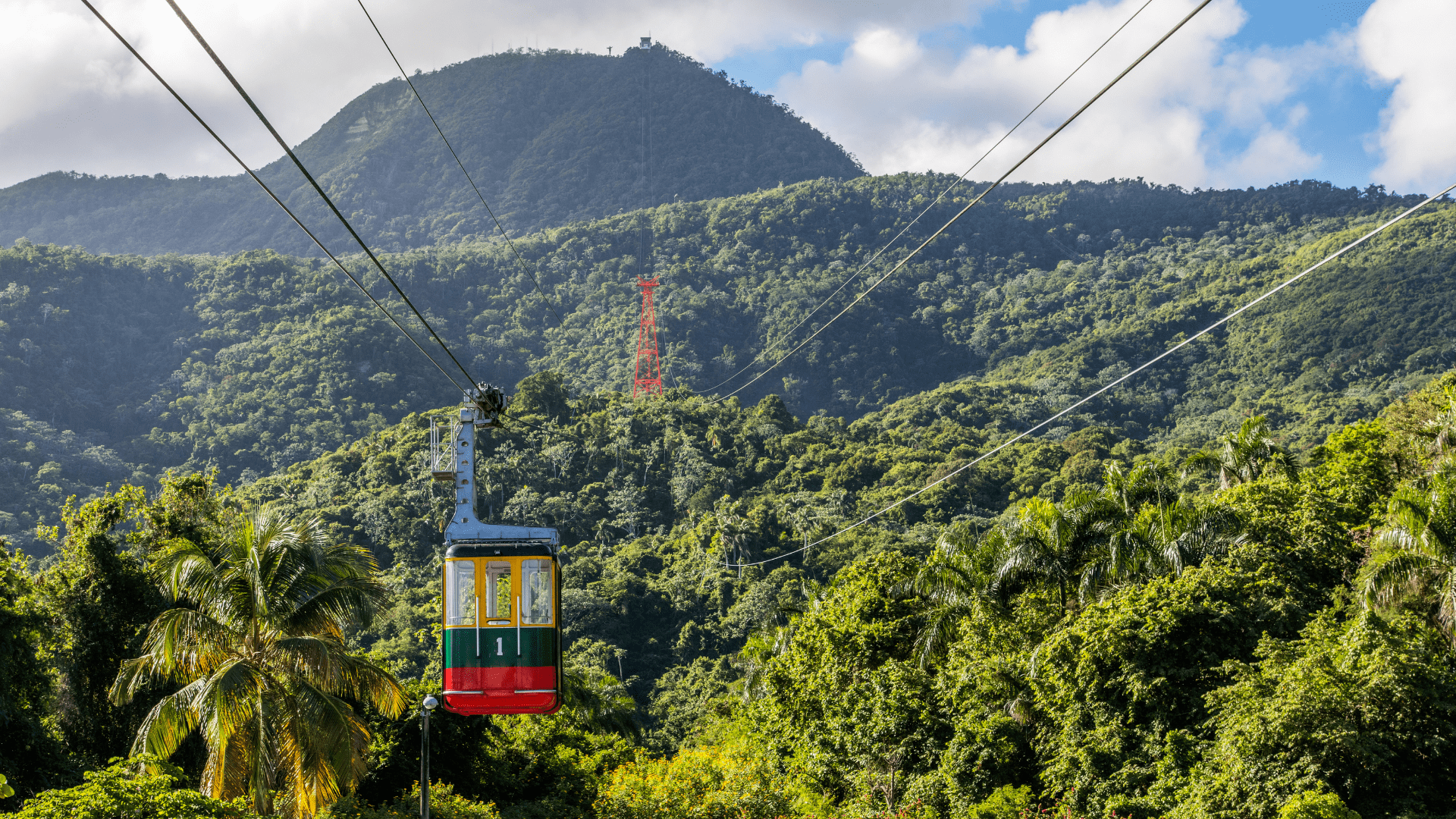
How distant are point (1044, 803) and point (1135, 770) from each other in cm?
314

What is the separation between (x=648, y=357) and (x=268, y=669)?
11644 centimetres

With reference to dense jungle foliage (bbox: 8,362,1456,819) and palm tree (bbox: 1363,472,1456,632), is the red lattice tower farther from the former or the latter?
palm tree (bbox: 1363,472,1456,632)

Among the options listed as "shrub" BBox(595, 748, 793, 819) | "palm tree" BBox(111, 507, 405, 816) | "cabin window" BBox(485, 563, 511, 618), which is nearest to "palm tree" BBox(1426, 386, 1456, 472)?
"shrub" BBox(595, 748, 793, 819)

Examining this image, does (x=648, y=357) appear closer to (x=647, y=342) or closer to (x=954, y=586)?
(x=647, y=342)

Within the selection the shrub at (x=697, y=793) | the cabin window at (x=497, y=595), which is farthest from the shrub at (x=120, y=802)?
the shrub at (x=697, y=793)

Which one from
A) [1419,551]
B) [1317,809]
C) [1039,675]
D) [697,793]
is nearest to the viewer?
[1317,809]

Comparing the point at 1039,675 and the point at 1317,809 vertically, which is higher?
the point at 1039,675

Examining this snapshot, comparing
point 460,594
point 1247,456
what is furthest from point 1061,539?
point 460,594

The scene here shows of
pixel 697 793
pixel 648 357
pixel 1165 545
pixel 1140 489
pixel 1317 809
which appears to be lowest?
pixel 697 793

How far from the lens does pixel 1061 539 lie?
2741 cm

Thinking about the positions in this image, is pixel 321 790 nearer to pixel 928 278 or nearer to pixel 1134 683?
pixel 1134 683

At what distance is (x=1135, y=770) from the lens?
21.0 m

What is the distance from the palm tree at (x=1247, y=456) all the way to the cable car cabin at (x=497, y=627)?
27.2 meters

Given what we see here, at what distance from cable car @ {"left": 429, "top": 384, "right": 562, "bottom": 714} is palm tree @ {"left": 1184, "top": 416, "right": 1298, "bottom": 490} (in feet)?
89.0
